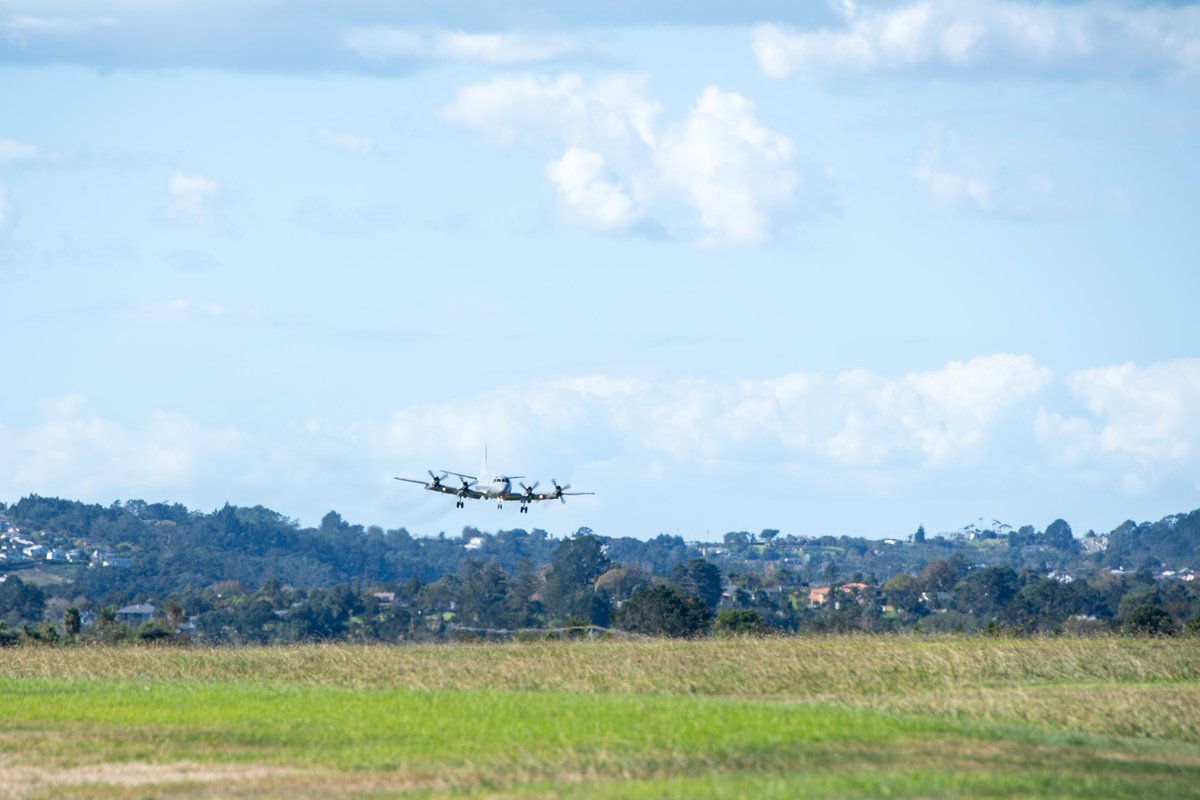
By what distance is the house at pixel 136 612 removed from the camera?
160625mm

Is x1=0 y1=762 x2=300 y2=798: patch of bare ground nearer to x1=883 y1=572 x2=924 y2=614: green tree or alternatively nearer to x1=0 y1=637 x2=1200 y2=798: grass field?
x1=0 y1=637 x2=1200 y2=798: grass field

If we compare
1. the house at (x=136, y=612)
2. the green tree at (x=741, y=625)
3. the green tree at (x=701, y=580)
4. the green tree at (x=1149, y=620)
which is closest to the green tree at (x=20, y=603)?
the house at (x=136, y=612)

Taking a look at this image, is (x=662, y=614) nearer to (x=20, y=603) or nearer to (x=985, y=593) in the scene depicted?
(x=985, y=593)

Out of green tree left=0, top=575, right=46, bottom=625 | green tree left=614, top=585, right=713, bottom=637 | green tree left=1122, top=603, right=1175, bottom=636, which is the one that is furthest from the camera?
green tree left=0, top=575, right=46, bottom=625

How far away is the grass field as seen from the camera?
3300 cm

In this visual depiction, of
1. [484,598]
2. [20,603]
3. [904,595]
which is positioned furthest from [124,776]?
[904,595]

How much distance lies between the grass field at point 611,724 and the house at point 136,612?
3929 inches

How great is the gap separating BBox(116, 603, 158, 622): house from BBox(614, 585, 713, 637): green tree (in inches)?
2459

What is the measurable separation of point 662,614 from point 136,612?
253 feet

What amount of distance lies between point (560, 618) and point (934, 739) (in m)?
125

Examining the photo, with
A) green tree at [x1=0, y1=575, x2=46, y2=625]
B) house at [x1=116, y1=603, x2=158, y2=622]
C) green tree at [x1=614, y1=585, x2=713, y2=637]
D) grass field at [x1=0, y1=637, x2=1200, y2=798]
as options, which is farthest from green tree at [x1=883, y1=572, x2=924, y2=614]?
grass field at [x1=0, y1=637, x2=1200, y2=798]

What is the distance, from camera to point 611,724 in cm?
3938

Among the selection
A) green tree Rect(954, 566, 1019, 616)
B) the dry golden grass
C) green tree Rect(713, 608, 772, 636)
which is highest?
green tree Rect(954, 566, 1019, 616)

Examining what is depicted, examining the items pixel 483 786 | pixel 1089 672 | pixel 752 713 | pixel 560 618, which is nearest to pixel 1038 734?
pixel 752 713
